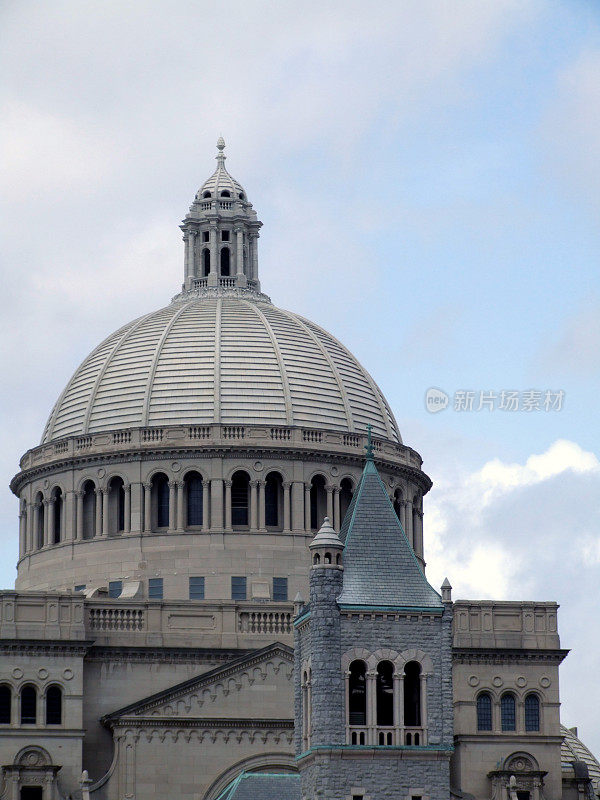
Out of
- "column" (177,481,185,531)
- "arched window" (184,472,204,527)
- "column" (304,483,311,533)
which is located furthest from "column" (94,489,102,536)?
"column" (304,483,311,533)

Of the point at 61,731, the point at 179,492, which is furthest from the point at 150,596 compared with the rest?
the point at 61,731

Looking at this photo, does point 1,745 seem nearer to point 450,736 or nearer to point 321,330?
point 450,736

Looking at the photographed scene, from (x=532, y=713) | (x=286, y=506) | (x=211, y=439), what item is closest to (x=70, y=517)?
(x=211, y=439)

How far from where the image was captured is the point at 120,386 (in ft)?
382

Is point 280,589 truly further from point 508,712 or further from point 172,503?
point 508,712

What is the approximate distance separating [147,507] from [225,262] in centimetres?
1639

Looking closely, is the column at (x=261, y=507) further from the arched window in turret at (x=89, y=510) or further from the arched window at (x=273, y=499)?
the arched window in turret at (x=89, y=510)

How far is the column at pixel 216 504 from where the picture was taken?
364 ft

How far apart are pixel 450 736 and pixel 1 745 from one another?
22.9m

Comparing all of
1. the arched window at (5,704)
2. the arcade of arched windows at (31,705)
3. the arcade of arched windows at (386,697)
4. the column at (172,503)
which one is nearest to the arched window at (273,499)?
the column at (172,503)

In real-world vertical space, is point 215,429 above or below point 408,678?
above

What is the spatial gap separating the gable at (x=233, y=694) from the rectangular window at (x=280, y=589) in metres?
9.86

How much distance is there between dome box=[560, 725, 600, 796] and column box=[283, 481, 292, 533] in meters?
14.8

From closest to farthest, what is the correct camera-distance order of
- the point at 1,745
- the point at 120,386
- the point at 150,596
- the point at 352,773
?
the point at 352,773 < the point at 1,745 < the point at 150,596 < the point at 120,386
